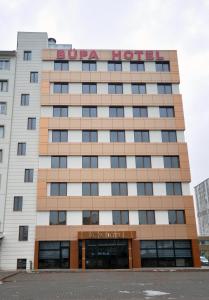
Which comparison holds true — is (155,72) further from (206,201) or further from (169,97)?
(206,201)

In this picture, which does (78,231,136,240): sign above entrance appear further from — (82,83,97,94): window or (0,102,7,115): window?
(82,83,97,94): window

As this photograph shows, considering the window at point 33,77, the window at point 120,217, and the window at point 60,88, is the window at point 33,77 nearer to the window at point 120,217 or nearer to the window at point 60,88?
the window at point 60,88

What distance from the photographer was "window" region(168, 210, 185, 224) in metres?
40.3

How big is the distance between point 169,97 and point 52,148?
1710 centimetres

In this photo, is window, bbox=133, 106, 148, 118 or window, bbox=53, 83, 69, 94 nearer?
window, bbox=133, 106, 148, 118

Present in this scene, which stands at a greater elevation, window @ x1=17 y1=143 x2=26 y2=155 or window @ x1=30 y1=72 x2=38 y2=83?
window @ x1=30 y1=72 x2=38 y2=83

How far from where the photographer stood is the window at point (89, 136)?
1694 inches

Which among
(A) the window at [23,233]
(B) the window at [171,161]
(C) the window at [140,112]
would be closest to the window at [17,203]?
(A) the window at [23,233]

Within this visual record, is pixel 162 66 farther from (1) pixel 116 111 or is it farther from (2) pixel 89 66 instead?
(2) pixel 89 66

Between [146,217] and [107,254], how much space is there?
6.36 m

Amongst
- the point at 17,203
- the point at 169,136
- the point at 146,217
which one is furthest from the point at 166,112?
the point at 17,203

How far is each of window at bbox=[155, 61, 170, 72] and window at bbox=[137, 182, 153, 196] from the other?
16.5 meters

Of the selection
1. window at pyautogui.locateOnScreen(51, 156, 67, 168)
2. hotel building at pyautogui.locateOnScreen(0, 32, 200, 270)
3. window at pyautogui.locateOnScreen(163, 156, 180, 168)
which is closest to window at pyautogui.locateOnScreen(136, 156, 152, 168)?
hotel building at pyautogui.locateOnScreen(0, 32, 200, 270)

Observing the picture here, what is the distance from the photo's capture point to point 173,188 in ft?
136
